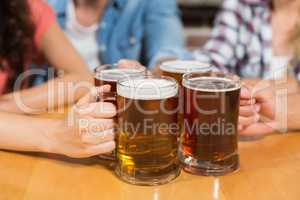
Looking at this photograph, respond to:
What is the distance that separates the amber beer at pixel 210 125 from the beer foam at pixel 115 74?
130mm

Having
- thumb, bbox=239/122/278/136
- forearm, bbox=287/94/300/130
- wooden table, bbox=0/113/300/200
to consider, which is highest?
forearm, bbox=287/94/300/130

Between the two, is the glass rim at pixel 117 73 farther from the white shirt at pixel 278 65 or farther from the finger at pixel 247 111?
the white shirt at pixel 278 65

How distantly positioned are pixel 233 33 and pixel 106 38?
57 cm

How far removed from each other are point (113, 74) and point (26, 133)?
206mm

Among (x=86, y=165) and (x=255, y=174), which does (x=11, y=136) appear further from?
(x=255, y=174)

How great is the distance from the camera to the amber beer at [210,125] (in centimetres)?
80

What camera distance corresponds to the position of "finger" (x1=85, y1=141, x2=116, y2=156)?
2.70 feet

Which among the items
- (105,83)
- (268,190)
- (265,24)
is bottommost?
(268,190)

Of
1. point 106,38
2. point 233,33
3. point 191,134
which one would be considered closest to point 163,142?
point 191,134

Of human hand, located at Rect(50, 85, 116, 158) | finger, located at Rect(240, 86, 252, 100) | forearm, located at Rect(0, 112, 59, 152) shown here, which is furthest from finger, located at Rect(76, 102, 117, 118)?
finger, located at Rect(240, 86, 252, 100)

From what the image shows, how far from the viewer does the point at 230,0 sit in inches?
72.3

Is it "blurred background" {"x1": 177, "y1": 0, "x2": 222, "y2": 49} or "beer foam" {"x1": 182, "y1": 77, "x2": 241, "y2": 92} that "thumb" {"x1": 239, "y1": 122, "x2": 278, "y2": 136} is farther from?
"blurred background" {"x1": 177, "y1": 0, "x2": 222, "y2": 49}

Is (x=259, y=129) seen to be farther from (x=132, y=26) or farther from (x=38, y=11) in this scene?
(x=132, y=26)

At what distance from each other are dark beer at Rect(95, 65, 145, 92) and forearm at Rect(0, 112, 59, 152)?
0.40ft
